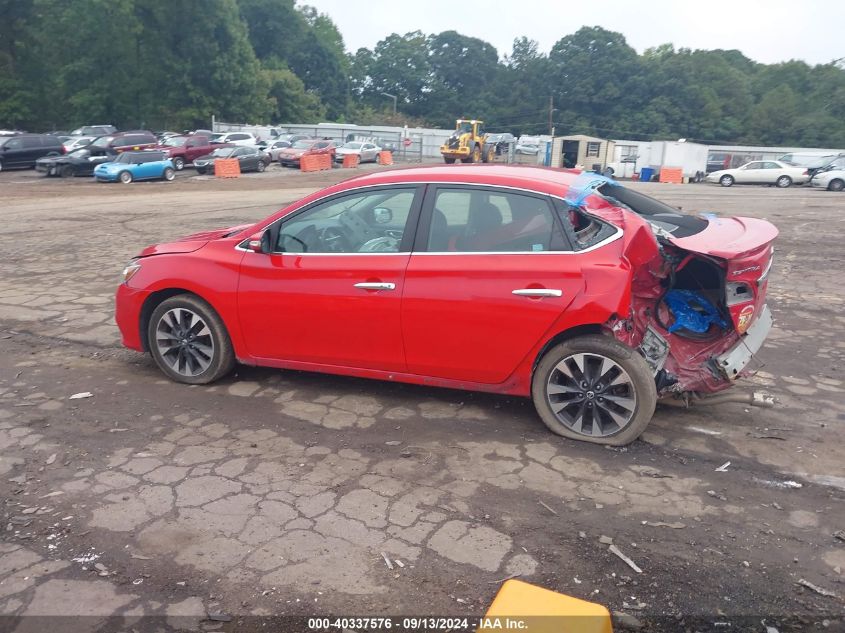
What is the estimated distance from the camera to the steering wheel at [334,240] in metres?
4.88

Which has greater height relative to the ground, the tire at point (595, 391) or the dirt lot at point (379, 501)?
the tire at point (595, 391)

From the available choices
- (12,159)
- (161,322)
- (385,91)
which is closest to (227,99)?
(12,159)

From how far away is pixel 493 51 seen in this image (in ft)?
374

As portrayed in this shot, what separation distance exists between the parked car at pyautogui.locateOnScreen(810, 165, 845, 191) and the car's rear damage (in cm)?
3077

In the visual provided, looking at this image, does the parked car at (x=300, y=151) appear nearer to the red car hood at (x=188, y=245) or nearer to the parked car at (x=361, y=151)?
the parked car at (x=361, y=151)

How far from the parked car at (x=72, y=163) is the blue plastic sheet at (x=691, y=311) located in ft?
91.4

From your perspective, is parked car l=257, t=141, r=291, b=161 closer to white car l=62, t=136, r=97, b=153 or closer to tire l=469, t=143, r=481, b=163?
white car l=62, t=136, r=97, b=153

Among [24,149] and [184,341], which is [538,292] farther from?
[24,149]

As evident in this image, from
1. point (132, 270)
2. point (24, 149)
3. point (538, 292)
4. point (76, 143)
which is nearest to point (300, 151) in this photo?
point (76, 143)

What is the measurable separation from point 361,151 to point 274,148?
5.63 metres

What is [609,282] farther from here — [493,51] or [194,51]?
[493,51]

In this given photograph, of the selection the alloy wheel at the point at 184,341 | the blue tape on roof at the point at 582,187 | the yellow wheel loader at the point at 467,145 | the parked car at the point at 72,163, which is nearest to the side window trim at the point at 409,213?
the alloy wheel at the point at 184,341

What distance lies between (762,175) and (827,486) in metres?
35.1

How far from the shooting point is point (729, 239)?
4.66 m
